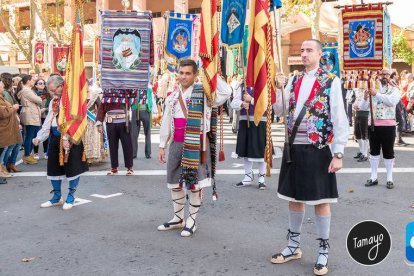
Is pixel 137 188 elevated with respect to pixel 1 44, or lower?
lower

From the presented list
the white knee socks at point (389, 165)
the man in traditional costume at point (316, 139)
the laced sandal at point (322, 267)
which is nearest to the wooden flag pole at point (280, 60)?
the man in traditional costume at point (316, 139)

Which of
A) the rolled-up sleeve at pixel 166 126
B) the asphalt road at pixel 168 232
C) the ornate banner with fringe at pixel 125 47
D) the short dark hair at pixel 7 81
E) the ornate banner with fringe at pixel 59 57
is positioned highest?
the ornate banner with fringe at pixel 59 57

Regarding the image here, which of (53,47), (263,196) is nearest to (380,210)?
(263,196)

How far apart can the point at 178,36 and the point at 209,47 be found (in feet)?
28.7

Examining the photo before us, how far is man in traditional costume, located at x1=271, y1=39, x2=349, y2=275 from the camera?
452cm

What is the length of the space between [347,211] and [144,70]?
479 centimetres

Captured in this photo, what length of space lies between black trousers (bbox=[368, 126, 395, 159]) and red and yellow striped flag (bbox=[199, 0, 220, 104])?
3.77 metres

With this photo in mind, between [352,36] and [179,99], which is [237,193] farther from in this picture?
[352,36]

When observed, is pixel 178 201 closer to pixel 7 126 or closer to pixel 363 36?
pixel 7 126

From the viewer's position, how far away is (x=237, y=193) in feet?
26.1

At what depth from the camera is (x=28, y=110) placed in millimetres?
11000

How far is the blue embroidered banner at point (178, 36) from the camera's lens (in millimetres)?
14094

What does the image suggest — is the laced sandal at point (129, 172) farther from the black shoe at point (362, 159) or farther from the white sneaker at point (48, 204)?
the black shoe at point (362, 159)

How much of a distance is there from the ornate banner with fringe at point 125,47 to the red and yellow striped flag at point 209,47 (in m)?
4.20
